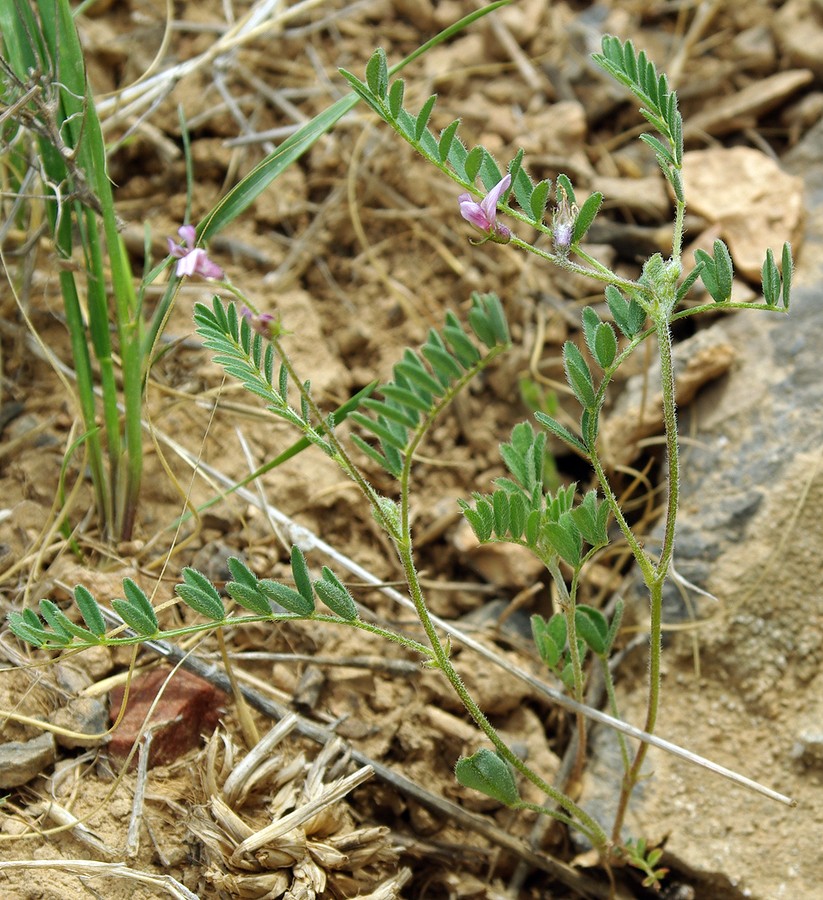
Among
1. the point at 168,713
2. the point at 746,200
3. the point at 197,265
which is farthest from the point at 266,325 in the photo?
the point at 746,200

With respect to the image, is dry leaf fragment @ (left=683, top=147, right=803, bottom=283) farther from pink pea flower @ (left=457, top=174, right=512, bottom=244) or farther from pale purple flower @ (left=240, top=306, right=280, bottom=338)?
pale purple flower @ (left=240, top=306, right=280, bottom=338)

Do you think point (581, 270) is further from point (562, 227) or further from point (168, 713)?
point (168, 713)

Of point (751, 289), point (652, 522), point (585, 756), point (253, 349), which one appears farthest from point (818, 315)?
point (253, 349)

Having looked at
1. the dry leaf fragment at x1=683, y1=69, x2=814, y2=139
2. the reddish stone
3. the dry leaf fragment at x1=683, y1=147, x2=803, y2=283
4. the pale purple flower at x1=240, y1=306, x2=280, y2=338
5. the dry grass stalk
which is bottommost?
the dry grass stalk

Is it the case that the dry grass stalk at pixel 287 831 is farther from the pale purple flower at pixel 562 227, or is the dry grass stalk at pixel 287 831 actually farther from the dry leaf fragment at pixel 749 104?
the dry leaf fragment at pixel 749 104

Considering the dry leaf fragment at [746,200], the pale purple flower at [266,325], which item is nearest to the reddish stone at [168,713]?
the pale purple flower at [266,325]

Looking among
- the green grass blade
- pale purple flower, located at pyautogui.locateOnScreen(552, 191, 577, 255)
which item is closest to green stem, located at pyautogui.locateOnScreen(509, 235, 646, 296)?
pale purple flower, located at pyautogui.locateOnScreen(552, 191, 577, 255)

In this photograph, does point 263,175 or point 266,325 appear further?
Result: point 263,175
